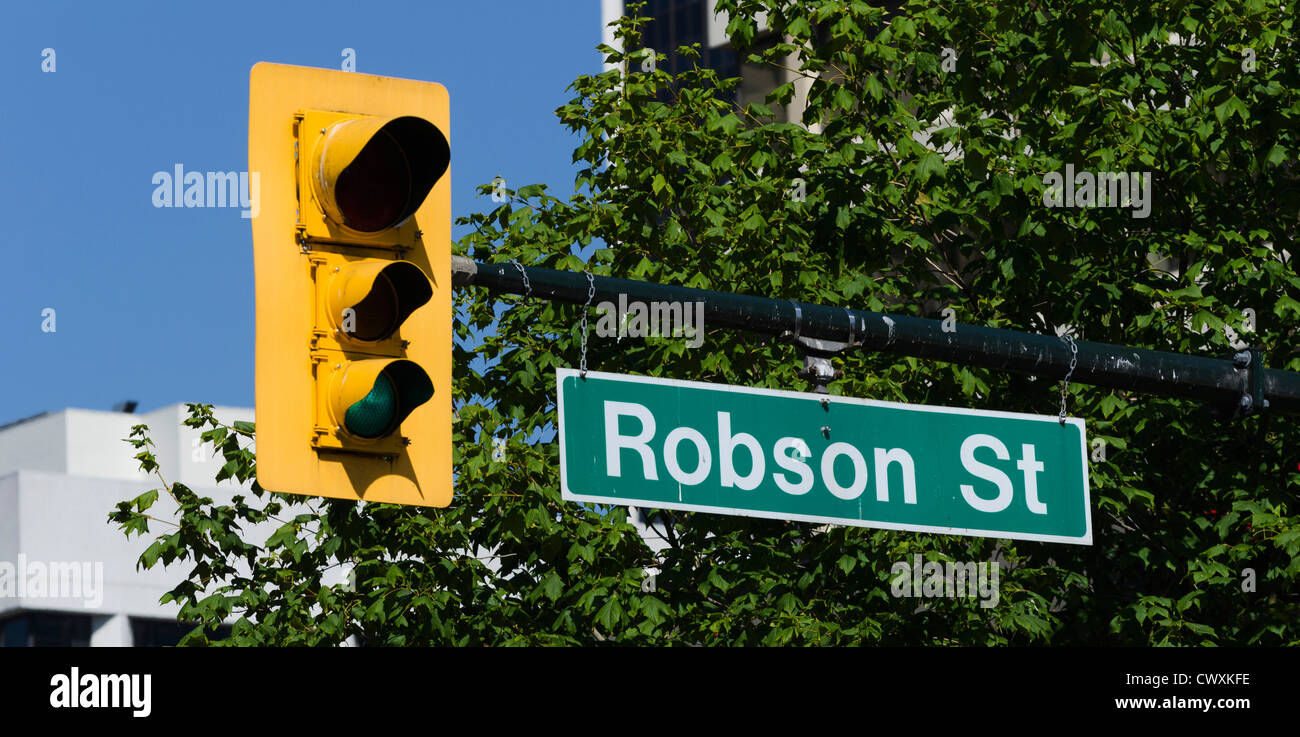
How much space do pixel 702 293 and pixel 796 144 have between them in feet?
31.4

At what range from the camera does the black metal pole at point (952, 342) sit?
7328mm

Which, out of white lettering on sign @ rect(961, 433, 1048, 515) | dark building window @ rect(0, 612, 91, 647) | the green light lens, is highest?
the green light lens

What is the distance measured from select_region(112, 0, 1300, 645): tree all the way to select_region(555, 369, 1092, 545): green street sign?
238 inches

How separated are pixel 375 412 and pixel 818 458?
213 centimetres

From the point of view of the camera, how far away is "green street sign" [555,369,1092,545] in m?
7.27

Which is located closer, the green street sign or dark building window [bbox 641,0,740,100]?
the green street sign

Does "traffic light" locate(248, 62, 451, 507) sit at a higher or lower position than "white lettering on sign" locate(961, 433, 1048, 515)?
higher

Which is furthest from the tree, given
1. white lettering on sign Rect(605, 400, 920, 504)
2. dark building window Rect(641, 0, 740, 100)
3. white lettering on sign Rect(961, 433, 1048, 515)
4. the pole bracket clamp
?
dark building window Rect(641, 0, 740, 100)

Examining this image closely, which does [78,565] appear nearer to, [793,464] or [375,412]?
[793,464]

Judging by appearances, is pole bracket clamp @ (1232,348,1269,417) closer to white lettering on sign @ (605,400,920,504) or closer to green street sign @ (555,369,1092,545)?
green street sign @ (555,369,1092,545)

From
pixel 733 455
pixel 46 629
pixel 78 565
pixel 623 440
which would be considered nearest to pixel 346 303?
pixel 623 440

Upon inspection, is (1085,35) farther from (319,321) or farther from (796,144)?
(319,321)

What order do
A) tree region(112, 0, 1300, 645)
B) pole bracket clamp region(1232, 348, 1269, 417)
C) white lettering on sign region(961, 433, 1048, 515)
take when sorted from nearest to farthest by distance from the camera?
white lettering on sign region(961, 433, 1048, 515) < pole bracket clamp region(1232, 348, 1269, 417) < tree region(112, 0, 1300, 645)

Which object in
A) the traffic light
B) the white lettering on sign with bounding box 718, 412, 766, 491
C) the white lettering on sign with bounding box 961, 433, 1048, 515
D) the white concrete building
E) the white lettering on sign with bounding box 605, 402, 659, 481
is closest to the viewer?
the traffic light
